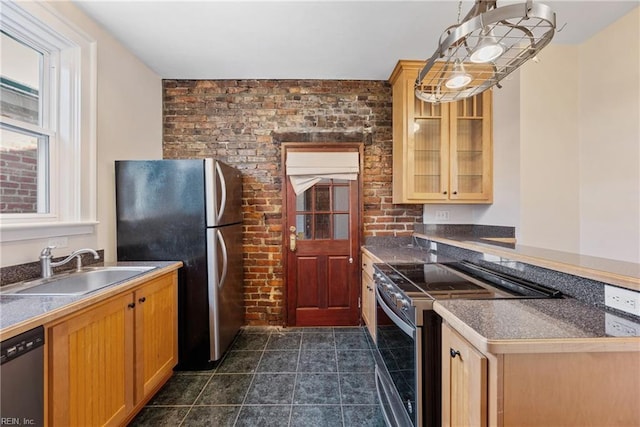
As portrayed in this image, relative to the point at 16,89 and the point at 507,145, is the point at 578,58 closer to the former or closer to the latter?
the point at 507,145

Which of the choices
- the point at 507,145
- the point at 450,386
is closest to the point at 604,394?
A: the point at 450,386

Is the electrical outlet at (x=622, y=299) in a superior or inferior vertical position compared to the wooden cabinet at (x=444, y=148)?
inferior

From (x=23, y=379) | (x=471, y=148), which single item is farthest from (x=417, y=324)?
(x=471, y=148)

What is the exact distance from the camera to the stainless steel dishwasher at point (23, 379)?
933mm

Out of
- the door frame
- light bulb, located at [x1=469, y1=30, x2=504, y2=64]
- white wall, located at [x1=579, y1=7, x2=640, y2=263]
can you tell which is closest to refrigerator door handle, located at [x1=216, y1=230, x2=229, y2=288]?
the door frame

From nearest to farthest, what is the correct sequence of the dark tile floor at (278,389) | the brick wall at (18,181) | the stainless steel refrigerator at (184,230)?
the brick wall at (18,181) → the dark tile floor at (278,389) → the stainless steel refrigerator at (184,230)

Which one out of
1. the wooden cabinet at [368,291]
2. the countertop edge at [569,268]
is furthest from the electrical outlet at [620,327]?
the wooden cabinet at [368,291]

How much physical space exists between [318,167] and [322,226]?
0.64 m

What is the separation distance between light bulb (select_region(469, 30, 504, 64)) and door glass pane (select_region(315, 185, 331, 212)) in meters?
1.84

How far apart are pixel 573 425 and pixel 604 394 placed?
5.3 inches

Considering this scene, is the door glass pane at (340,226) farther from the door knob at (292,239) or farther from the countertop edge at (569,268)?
→ the countertop edge at (569,268)

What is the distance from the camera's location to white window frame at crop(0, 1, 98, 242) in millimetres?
1792

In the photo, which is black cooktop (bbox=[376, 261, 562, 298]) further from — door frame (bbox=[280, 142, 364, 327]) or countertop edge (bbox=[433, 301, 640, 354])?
door frame (bbox=[280, 142, 364, 327])

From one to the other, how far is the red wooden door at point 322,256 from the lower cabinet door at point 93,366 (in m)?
1.60
